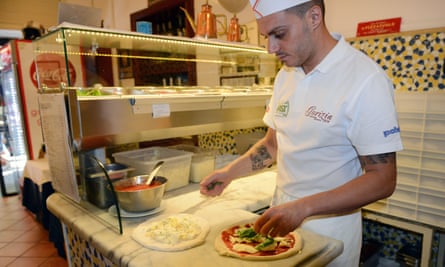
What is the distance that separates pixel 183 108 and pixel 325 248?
88cm

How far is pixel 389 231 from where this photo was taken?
2.21 metres

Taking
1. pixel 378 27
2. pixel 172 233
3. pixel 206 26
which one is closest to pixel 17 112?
pixel 206 26

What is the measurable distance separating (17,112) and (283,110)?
4.96 metres

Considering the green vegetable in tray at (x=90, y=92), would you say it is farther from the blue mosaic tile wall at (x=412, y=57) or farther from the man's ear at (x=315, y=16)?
the blue mosaic tile wall at (x=412, y=57)

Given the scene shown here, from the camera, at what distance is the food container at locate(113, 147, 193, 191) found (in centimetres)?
156

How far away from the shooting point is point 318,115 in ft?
3.60

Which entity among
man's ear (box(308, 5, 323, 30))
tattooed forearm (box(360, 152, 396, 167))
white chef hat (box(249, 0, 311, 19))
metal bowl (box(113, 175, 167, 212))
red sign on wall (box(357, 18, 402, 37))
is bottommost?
metal bowl (box(113, 175, 167, 212))

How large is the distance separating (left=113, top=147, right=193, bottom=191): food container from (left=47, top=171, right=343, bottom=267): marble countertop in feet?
0.21

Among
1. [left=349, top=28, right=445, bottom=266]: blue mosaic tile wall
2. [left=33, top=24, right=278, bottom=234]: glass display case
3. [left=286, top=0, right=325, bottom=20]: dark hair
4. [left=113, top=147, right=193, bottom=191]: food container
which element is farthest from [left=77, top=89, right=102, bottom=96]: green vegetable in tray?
[left=349, top=28, right=445, bottom=266]: blue mosaic tile wall

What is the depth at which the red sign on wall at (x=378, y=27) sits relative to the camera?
6.41 ft

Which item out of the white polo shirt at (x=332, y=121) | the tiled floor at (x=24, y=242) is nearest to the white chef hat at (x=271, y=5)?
the white polo shirt at (x=332, y=121)

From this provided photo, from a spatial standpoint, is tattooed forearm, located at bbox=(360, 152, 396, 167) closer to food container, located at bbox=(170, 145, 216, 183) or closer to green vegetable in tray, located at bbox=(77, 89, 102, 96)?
food container, located at bbox=(170, 145, 216, 183)

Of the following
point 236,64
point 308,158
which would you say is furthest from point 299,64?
point 236,64

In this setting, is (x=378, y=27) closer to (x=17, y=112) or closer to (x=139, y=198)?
(x=139, y=198)
